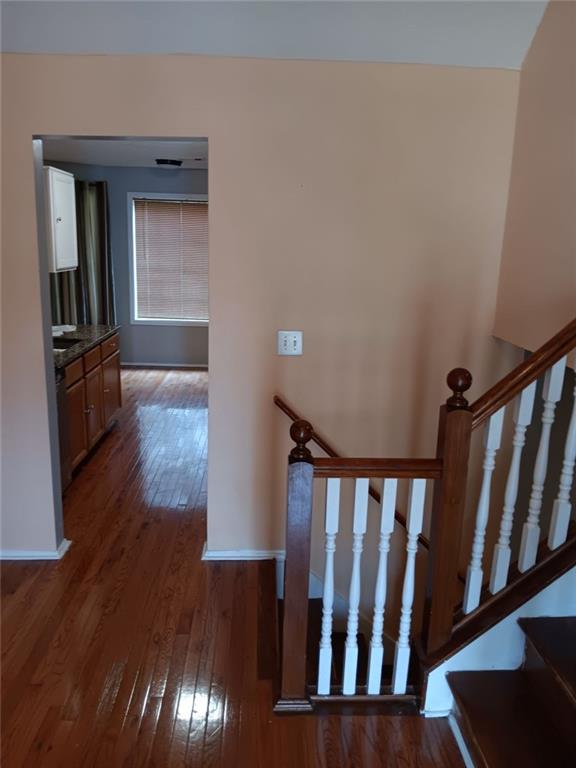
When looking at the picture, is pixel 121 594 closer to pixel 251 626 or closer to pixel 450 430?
pixel 251 626

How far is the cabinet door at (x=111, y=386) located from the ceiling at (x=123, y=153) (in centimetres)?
A: 179

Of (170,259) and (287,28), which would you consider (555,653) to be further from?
(170,259)

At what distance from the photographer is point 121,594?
2.58m

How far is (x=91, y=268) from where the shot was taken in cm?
664

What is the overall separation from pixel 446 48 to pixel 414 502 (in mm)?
1865

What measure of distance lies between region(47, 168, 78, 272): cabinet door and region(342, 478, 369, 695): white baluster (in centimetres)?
322

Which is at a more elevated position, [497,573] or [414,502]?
[414,502]

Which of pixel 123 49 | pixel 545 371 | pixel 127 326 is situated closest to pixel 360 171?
pixel 123 49

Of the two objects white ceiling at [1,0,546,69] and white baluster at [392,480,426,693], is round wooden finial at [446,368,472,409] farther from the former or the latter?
white ceiling at [1,0,546,69]

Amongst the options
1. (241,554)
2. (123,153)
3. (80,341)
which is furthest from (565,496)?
(123,153)

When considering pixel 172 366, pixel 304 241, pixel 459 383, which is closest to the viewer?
pixel 459 383

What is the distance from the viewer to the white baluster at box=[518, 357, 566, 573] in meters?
1.78

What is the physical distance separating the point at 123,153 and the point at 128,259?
5.15 ft

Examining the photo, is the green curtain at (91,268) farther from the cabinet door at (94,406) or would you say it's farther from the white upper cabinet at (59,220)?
the cabinet door at (94,406)
